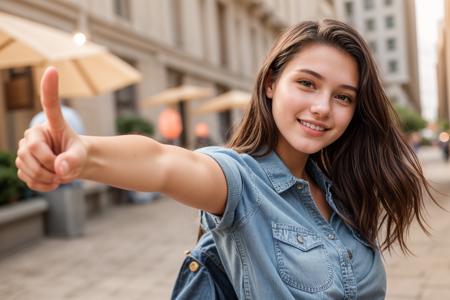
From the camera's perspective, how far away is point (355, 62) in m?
1.74

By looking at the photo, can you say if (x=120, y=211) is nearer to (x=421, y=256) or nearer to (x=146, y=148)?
(x=421, y=256)

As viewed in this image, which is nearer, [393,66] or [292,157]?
[292,157]

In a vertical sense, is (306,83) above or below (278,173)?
above

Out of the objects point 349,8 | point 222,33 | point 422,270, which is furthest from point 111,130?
point 349,8

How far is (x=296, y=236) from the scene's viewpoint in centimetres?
151

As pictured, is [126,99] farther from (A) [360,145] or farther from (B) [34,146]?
(B) [34,146]

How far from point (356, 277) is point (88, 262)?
4.65 meters

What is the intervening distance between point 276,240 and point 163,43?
1431 cm

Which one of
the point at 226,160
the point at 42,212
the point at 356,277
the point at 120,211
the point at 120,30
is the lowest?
the point at 120,211

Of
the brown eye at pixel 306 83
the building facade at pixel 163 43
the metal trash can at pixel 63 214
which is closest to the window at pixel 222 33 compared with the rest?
the building facade at pixel 163 43

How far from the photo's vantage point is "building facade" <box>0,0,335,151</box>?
1038cm

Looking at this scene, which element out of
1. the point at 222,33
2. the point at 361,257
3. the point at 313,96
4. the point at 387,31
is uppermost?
the point at 387,31

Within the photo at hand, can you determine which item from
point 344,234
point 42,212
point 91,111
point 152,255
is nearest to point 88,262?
point 152,255

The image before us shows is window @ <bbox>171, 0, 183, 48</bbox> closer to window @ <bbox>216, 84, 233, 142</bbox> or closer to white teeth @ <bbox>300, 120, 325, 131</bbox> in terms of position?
window @ <bbox>216, 84, 233, 142</bbox>
